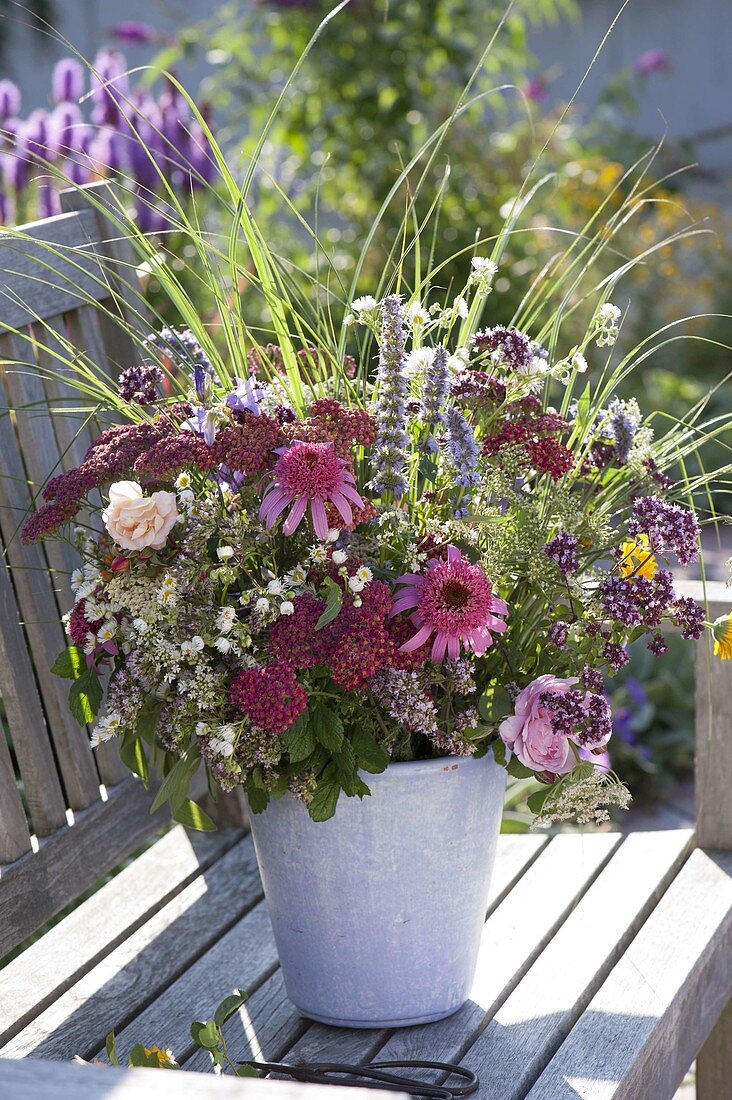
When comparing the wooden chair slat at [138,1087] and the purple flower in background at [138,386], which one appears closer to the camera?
the wooden chair slat at [138,1087]

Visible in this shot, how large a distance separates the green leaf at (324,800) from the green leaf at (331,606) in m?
0.17

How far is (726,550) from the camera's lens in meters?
4.72

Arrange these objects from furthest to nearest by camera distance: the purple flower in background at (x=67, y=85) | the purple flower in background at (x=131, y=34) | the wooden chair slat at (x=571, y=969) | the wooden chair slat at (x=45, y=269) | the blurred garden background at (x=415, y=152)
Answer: the purple flower in background at (x=131, y=34), the purple flower in background at (x=67, y=85), the blurred garden background at (x=415, y=152), the wooden chair slat at (x=45, y=269), the wooden chair slat at (x=571, y=969)

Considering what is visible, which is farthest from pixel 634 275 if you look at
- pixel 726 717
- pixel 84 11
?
pixel 84 11

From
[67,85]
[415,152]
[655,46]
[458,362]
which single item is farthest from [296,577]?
[655,46]

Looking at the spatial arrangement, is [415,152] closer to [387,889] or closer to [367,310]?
[367,310]

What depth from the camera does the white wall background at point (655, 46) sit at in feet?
30.6

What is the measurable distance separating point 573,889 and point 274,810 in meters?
0.58

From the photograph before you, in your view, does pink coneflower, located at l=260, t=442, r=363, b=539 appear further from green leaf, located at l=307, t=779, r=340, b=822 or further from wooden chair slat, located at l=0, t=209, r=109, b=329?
wooden chair slat, located at l=0, t=209, r=109, b=329

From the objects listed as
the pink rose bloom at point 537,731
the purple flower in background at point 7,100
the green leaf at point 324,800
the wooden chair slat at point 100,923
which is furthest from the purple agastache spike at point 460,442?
the purple flower in background at point 7,100

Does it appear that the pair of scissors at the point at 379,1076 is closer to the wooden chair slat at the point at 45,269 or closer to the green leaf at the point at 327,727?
the green leaf at the point at 327,727

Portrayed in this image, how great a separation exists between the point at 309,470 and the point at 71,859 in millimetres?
707

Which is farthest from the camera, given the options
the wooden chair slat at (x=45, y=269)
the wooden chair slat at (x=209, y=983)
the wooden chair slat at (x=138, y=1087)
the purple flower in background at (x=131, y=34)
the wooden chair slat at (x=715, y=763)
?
the purple flower in background at (x=131, y=34)

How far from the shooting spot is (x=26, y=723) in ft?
4.86
